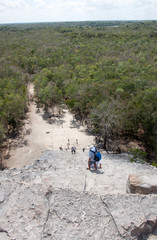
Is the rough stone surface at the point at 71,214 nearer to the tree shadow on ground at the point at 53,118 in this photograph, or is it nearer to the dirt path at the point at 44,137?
the dirt path at the point at 44,137

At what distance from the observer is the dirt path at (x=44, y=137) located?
67.8 ft

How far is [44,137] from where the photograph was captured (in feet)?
79.6

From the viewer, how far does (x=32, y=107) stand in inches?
1367

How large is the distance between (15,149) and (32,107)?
14258 millimetres

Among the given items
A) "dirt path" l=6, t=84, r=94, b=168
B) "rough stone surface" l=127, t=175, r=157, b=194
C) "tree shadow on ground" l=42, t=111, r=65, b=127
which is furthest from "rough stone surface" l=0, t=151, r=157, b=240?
"tree shadow on ground" l=42, t=111, r=65, b=127

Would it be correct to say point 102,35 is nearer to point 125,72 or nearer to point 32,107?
point 125,72

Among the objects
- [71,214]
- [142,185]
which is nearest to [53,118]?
[142,185]

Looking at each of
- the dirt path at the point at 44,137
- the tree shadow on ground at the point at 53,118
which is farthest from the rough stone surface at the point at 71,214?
the tree shadow on ground at the point at 53,118

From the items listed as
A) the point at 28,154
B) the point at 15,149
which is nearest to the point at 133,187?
the point at 28,154

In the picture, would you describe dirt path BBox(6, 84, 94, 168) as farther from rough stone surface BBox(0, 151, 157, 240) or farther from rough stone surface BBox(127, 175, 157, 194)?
rough stone surface BBox(127, 175, 157, 194)

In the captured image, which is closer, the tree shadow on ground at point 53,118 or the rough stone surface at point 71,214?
the rough stone surface at point 71,214

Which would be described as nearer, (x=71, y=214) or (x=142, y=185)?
(x=71, y=214)

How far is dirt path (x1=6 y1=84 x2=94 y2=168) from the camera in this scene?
20672 mm

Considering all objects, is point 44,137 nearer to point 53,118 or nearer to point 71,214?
point 53,118
